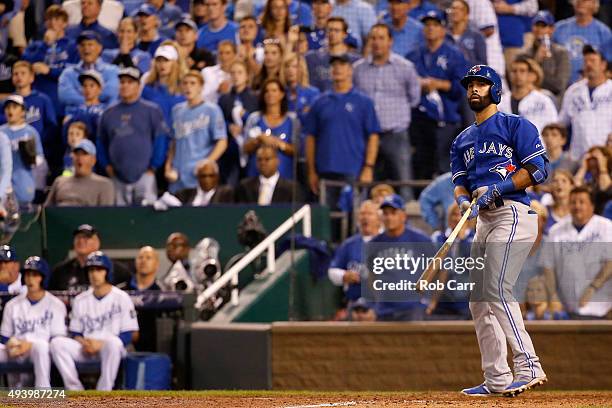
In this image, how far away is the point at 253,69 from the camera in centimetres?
1305

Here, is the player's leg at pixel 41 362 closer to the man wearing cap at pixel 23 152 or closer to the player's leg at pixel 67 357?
the player's leg at pixel 67 357

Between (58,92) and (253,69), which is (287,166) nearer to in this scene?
(253,69)

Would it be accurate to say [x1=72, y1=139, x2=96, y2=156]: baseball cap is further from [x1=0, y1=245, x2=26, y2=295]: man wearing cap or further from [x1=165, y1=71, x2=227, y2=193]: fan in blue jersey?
[x1=0, y1=245, x2=26, y2=295]: man wearing cap

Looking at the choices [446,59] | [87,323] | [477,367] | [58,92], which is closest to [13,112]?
[58,92]

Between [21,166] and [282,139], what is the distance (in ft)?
9.34

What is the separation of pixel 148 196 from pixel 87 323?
252 centimetres

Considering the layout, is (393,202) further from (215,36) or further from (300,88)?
(215,36)

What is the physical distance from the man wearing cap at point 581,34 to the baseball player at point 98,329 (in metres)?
4.74

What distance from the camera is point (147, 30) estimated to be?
46.1ft

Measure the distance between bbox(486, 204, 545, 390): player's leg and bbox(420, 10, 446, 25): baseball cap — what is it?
4.85 meters

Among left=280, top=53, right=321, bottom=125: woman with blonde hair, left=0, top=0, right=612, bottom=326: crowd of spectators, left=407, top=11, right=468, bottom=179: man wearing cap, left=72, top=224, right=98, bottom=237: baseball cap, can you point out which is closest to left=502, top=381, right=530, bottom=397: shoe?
left=0, top=0, right=612, bottom=326: crowd of spectators

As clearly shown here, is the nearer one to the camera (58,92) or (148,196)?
(148,196)

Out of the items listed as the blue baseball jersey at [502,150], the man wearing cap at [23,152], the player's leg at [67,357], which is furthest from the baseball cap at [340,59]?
the blue baseball jersey at [502,150]

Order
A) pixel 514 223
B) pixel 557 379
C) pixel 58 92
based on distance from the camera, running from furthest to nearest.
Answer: pixel 58 92 < pixel 557 379 < pixel 514 223
